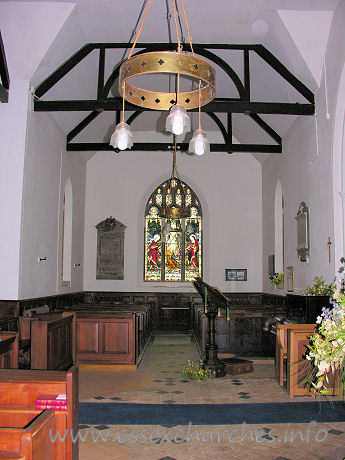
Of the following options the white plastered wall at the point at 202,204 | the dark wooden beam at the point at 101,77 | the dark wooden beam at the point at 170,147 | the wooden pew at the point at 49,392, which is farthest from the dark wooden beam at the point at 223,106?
the wooden pew at the point at 49,392

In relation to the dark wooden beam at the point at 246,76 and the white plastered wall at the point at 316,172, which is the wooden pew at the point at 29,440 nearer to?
the white plastered wall at the point at 316,172

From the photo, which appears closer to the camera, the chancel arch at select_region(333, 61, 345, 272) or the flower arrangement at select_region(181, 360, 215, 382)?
the flower arrangement at select_region(181, 360, 215, 382)

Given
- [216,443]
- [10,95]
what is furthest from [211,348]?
[10,95]

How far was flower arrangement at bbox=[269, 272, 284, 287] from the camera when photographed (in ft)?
34.2

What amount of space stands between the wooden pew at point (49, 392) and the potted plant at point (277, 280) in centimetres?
839

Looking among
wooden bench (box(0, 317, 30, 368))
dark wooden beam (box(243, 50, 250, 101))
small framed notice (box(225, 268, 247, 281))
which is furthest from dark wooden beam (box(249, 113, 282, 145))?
wooden bench (box(0, 317, 30, 368))

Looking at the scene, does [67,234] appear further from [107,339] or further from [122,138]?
[122,138]

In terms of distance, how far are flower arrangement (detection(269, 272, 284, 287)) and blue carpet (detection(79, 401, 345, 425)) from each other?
214 inches

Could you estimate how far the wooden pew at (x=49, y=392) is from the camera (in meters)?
2.42

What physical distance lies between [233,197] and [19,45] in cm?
721

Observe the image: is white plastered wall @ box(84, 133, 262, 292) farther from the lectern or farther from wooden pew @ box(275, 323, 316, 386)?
wooden pew @ box(275, 323, 316, 386)

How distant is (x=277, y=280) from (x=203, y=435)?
6873 mm

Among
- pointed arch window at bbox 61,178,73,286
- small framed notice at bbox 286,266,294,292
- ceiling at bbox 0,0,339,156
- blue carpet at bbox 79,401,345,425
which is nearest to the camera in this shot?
blue carpet at bbox 79,401,345,425

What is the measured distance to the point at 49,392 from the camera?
251 centimetres
